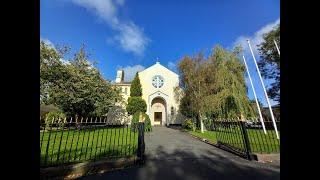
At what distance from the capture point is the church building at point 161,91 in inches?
1948

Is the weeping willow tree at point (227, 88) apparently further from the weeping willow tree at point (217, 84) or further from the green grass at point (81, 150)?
the green grass at point (81, 150)

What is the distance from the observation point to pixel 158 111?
171 feet

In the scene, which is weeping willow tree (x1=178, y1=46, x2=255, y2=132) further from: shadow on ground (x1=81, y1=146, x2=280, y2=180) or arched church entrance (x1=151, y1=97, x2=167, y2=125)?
shadow on ground (x1=81, y1=146, x2=280, y2=180)

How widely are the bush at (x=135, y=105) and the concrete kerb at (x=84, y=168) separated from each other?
35.8 metres

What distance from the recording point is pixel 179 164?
30.1 feet

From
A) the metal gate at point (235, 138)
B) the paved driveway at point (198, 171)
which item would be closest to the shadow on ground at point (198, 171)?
the paved driveway at point (198, 171)

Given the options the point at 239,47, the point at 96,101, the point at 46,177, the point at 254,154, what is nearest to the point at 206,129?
the point at 239,47

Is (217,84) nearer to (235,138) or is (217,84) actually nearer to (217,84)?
(217,84)

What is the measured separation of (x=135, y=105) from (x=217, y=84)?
1728 centimetres

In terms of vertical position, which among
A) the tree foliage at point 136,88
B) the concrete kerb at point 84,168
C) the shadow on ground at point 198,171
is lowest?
the shadow on ground at point 198,171

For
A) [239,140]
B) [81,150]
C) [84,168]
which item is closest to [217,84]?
[239,140]
